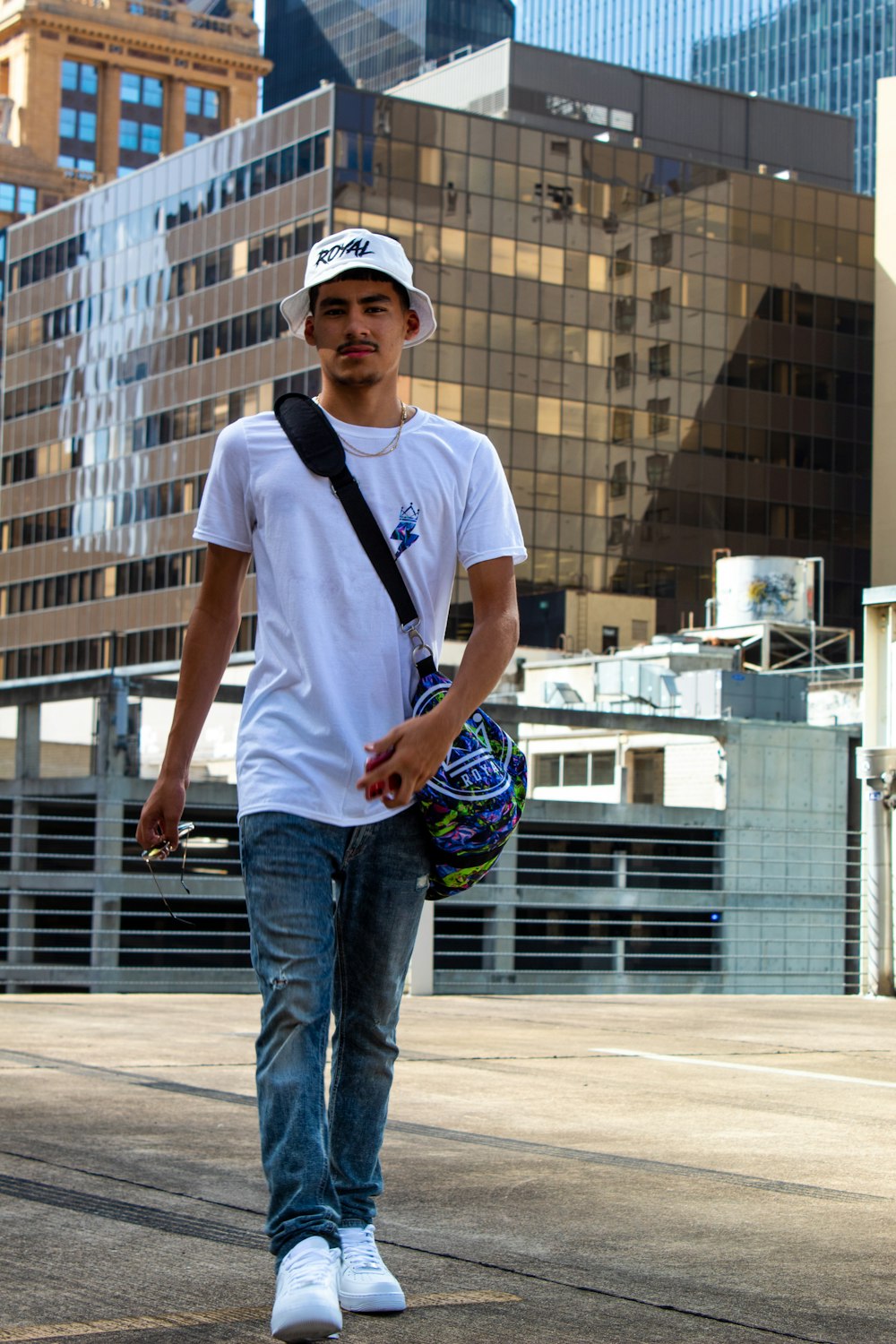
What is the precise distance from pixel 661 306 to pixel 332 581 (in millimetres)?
81903

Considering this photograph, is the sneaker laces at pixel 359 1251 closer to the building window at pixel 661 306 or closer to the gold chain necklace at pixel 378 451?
the gold chain necklace at pixel 378 451

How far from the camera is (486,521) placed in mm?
3953

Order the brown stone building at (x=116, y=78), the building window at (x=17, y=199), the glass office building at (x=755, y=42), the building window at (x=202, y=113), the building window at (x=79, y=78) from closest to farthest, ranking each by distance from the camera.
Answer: the building window at (x=17, y=199) → the brown stone building at (x=116, y=78) → the building window at (x=79, y=78) → the building window at (x=202, y=113) → the glass office building at (x=755, y=42)

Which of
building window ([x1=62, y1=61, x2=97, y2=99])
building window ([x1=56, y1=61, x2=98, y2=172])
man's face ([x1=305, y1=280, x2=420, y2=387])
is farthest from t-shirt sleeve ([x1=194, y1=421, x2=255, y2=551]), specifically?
building window ([x1=62, y1=61, x2=97, y2=99])

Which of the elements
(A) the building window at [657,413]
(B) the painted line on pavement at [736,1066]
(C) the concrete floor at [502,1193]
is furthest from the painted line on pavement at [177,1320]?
(A) the building window at [657,413]

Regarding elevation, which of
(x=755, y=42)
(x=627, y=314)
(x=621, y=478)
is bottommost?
(x=621, y=478)

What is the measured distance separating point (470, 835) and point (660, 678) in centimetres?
4988

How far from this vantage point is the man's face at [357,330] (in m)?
3.91

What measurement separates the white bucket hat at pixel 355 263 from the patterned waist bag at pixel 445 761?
242 millimetres

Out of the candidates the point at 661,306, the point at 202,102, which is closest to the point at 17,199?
the point at 202,102

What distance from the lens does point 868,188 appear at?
168m

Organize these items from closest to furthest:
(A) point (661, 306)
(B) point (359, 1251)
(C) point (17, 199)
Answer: (B) point (359, 1251)
(A) point (661, 306)
(C) point (17, 199)

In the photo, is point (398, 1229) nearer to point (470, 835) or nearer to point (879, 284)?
point (470, 835)

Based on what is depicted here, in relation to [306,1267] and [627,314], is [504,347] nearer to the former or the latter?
[627,314]
